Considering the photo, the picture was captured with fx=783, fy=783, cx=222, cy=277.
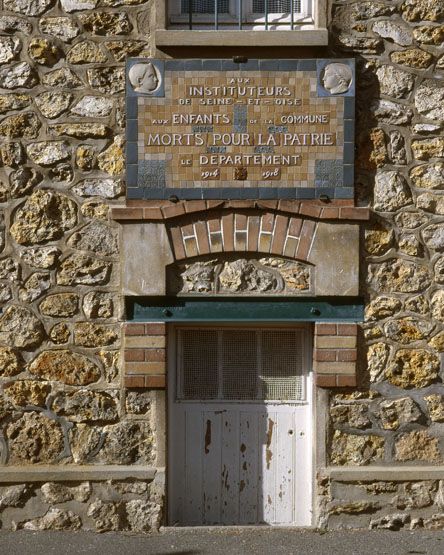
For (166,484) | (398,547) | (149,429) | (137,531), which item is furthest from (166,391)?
(398,547)

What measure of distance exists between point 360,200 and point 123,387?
7.14 feet

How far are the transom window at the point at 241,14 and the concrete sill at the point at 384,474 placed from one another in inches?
129

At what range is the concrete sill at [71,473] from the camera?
558 centimetres

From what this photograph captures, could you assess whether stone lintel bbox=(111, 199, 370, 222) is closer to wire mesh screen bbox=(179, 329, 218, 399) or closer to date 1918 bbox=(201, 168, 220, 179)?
date 1918 bbox=(201, 168, 220, 179)

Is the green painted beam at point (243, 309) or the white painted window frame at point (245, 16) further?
the white painted window frame at point (245, 16)

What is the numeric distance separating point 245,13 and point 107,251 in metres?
2.07

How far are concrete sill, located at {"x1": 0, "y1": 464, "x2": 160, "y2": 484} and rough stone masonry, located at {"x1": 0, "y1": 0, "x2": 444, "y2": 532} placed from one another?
48mm

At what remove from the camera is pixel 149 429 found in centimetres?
564

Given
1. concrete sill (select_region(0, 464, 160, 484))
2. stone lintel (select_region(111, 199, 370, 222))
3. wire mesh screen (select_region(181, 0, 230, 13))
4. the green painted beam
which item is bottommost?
concrete sill (select_region(0, 464, 160, 484))

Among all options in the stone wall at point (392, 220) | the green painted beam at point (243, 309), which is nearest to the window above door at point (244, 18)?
the stone wall at point (392, 220)

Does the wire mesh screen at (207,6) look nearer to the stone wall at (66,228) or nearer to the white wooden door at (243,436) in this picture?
the stone wall at (66,228)

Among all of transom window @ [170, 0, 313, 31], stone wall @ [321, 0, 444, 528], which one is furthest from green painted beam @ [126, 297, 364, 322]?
transom window @ [170, 0, 313, 31]

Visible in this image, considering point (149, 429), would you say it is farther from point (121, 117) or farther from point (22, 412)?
point (121, 117)

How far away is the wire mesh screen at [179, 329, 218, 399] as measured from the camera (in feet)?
19.3
